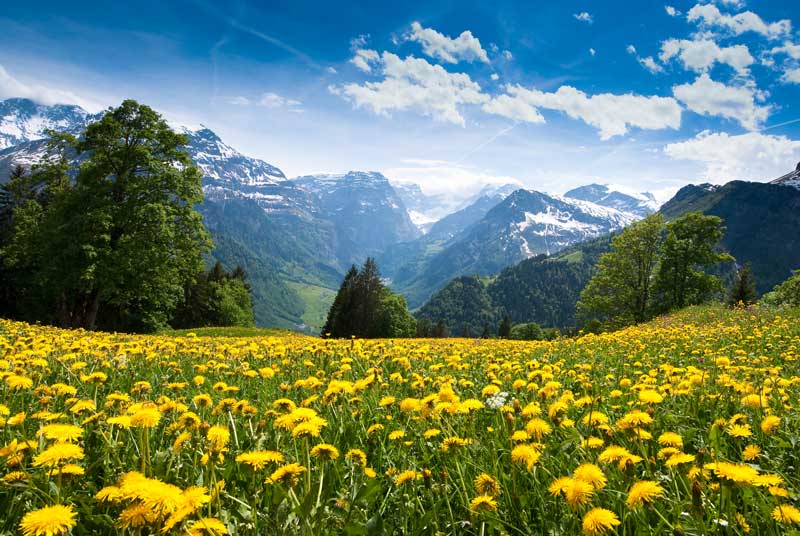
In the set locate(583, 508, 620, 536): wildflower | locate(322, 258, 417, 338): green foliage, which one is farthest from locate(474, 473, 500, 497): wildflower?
locate(322, 258, 417, 338): green foliage

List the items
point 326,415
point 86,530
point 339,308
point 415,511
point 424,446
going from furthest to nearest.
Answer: point 339,308 → point 326,415 → point 424,446 → point 415,511 → point 86,530

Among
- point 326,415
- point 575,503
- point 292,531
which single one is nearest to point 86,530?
point 292,531

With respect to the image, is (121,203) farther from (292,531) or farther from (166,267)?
(292,531)

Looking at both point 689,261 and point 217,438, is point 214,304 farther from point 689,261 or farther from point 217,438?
point 217,438

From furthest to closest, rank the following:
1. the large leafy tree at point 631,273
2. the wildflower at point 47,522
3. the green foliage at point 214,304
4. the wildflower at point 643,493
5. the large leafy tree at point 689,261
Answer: the green foliage at point 214,304
the large leafy tree at point 631,273
the large leafy tree at point 689,261
the wildflower at point 643,493
the wildflower at point 47,522

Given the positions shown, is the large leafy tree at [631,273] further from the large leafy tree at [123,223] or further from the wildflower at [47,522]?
the wildflower at [47,522]

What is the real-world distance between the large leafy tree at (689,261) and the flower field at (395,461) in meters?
Result: 39.8

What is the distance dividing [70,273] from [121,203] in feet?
17.4

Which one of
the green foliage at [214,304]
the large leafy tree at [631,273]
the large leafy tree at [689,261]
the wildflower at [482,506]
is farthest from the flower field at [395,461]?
the green foliage at [214,304]

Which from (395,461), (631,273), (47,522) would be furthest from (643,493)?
(631,273)

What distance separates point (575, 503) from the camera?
172 centimetres

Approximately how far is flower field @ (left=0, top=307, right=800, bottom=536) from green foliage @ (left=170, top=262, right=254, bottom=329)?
2657 inches

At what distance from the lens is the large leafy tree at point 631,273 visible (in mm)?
41875

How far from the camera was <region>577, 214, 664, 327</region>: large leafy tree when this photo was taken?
41875 mm
